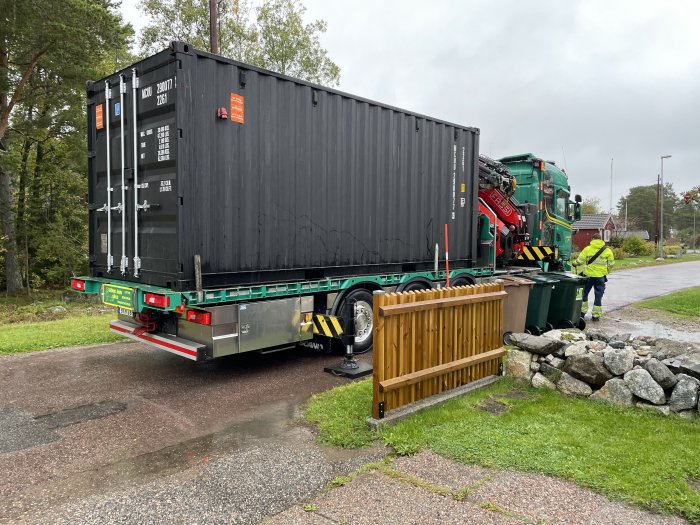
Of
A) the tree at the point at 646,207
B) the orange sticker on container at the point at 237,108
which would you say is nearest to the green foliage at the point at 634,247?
the orange sticker on container at the point at 237,108

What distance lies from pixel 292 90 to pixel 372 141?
1565mm

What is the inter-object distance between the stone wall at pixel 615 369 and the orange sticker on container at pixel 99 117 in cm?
577

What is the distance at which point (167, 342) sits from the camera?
5.84m

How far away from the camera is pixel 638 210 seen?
93.6 metres

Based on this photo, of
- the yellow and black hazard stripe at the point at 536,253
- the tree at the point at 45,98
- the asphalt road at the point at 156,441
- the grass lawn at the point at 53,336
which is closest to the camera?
the asphalt road at the point at 156,441

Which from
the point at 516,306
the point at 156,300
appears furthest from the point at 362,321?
the point at 156,300

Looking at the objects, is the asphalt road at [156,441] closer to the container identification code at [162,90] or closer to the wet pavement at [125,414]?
the wet pavement at [125,414]

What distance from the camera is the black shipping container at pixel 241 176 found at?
5.48m

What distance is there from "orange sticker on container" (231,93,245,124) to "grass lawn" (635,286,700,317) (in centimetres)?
1088

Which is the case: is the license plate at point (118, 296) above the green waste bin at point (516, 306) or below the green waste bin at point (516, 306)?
above

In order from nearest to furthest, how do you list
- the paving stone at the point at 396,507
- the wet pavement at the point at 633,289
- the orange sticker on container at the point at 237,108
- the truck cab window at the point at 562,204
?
1. the paving stone at the point at 396,507
2. the orange sticker on container at the point at 237,108
3. the truck cab window at the point at 562,204
4. the wet pavement at the point at 633,289

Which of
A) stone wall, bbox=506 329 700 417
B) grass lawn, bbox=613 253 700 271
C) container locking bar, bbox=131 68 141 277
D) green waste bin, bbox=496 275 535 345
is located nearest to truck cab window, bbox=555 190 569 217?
green waste bin, bbox=496 275 535 345

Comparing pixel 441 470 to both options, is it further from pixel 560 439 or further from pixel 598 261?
pixel 598 261

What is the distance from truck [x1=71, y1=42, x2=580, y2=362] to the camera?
5.49 m
